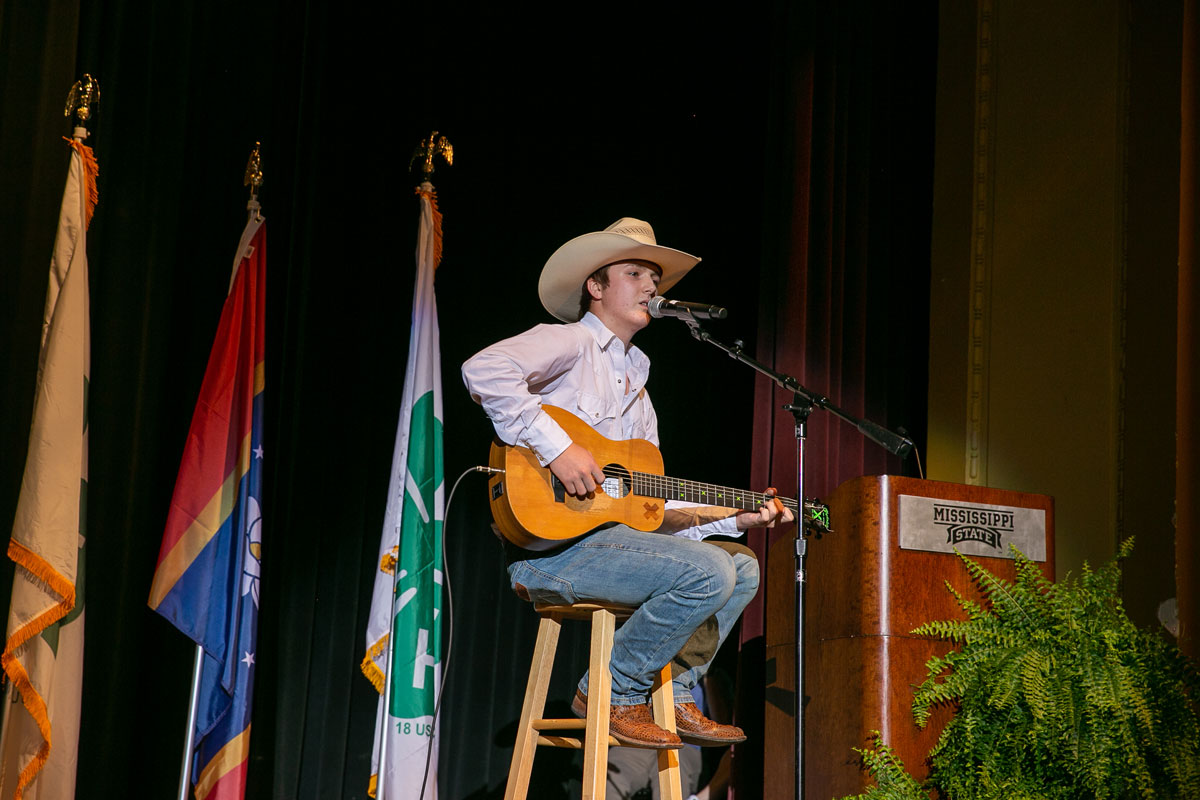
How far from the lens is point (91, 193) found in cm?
313

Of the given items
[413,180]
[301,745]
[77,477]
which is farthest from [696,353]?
[77,477]

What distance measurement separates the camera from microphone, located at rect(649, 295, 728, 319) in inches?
107

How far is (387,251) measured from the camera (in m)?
4.02

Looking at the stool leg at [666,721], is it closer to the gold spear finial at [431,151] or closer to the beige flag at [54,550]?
the beige flag at [54,550]

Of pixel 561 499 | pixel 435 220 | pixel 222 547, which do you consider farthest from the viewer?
pixel 435 220

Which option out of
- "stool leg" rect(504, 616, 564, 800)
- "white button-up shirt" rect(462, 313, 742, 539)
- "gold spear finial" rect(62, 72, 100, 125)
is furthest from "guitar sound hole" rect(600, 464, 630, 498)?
"gold spear finial" rect(62, 72, 100, 125)

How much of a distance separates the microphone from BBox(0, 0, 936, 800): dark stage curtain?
1354mm

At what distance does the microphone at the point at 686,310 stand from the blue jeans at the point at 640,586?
0.56 meters

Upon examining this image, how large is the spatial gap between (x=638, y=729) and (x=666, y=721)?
0.66 ft

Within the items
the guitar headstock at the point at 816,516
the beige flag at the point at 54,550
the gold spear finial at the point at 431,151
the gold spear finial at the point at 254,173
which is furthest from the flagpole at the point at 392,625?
the guitar headstock at the point at 816,516

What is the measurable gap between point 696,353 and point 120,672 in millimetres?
2444

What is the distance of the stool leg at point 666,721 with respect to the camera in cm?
270

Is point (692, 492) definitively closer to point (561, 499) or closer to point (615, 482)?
point (615, 482)

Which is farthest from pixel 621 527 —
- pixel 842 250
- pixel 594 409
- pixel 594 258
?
pixel 842 250
